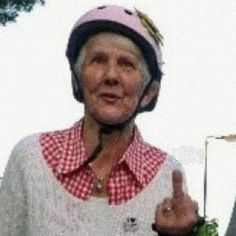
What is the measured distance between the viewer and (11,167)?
385 centimetres

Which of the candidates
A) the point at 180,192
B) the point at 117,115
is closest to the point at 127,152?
the point at 117,115

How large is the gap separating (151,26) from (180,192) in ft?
2.73

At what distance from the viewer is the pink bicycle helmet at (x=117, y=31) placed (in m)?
3.91

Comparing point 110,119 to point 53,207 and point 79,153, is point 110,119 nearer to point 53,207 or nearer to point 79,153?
point 79,153

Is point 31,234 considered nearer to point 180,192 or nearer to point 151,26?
point 180,192

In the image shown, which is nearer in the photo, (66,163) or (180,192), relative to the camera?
(180,192)

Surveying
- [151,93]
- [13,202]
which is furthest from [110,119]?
[13,202]

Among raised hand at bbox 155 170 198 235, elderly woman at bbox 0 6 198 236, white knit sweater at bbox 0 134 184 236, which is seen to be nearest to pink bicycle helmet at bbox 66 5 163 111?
elderly woman at bbox 0 6 198 236

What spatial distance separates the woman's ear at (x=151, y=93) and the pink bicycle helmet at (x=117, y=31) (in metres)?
0.02

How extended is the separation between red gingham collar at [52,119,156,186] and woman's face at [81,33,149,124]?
0.12m

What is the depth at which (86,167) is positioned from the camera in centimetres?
383

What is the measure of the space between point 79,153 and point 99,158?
0.08m

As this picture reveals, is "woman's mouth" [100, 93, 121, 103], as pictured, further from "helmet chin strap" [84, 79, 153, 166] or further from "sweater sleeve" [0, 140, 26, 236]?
"sweater sleeve" [0, 140, 26, 236]

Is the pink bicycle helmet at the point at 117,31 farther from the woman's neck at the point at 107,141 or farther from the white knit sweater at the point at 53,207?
the white knit sweater at the point at 53,207
